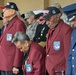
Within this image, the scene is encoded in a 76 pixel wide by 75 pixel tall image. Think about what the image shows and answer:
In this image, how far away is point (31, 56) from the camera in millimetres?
3746

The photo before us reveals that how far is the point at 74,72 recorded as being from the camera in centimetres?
332

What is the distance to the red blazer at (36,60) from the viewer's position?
371 centimetres

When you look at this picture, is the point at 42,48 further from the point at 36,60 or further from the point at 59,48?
the point at 59,48

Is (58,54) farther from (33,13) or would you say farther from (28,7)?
(28,7)

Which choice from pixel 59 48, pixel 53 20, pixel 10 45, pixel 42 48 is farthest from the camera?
pixel 10 45

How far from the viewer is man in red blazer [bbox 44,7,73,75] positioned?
353 cm

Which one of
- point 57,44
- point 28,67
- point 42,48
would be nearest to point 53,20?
point 57,44

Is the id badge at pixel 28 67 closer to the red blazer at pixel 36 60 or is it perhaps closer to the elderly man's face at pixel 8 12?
the red blazer at pixel 36 60

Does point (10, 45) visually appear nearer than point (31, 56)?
→ No

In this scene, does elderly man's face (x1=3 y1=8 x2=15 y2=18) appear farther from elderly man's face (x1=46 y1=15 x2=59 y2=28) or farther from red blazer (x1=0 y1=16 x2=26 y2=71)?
elderly man's face (x1=46 y1=15 x2=59 y2=28)

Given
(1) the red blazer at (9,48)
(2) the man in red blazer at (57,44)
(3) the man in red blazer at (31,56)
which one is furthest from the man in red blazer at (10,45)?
(2) the man in red blazer at (57,44)

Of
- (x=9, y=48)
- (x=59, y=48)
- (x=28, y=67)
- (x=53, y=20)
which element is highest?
(x=53, y=20)

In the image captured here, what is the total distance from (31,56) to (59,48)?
399 millimetres

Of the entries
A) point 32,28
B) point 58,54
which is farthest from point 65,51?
point 32,28
